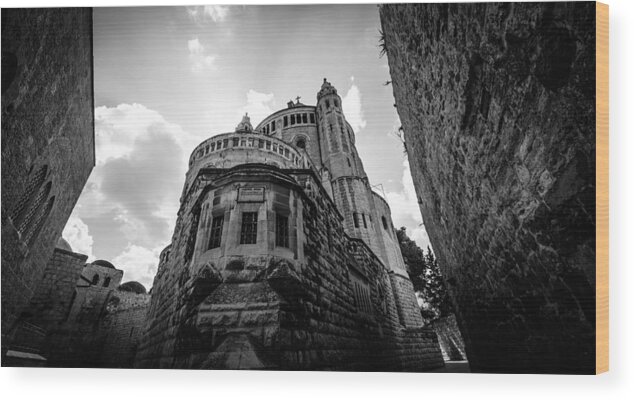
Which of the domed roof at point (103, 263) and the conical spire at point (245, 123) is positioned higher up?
the conical spire at point (245, 123)

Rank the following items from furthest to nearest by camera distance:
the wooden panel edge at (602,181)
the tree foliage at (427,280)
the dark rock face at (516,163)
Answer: the tree foliage at (427,280), the wooden panel edge at (602,181), the dark rock face at (516,163)

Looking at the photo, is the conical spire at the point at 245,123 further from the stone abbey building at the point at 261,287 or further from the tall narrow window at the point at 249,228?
the tall narrow window at the point at 249,228

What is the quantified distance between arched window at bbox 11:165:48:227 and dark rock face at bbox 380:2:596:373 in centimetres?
713

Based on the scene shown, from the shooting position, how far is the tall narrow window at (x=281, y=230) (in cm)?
579

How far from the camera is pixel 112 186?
5.56 meters

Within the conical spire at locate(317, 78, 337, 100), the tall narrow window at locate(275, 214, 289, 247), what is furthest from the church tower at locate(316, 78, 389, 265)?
the tall narrow window at locate(275, 214, 289, 247)

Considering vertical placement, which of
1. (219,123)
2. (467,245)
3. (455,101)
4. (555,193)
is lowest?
(555,193)

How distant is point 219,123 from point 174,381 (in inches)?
166

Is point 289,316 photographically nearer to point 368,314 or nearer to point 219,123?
point 219,123

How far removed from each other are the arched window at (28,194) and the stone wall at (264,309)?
98.8 inches

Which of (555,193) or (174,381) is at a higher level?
(555,193)

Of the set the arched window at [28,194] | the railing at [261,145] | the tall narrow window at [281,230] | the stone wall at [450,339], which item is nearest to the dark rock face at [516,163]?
the stone wall at [450,339]

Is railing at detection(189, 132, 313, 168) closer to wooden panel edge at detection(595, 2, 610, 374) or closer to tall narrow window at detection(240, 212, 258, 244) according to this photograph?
tall narrow window at detection(240, 212, 258, 244)

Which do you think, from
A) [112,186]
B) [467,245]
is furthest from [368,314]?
[112,186]
